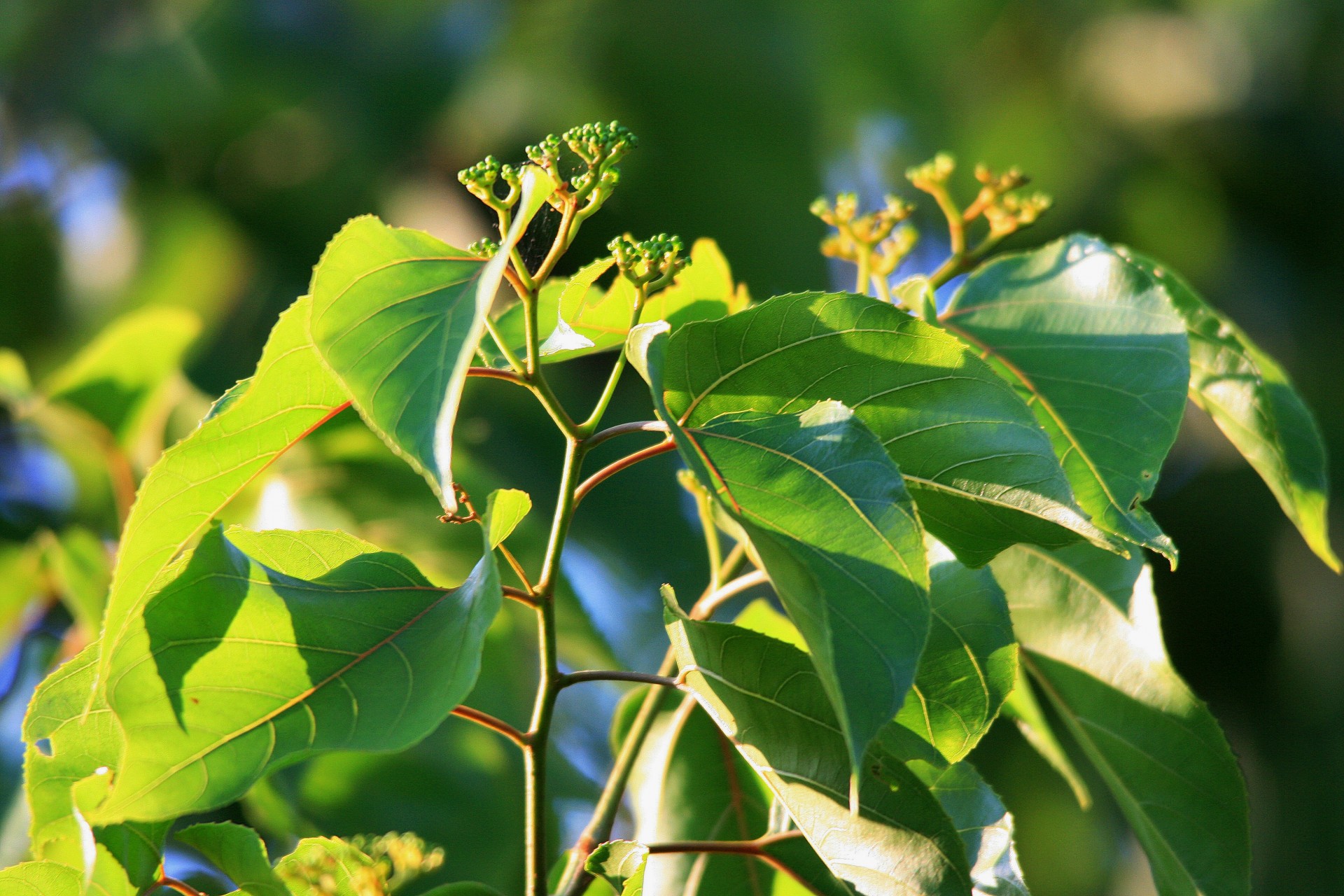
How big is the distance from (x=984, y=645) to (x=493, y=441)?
89.3 inches

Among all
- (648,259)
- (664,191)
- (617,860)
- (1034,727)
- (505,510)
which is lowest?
(664,191)

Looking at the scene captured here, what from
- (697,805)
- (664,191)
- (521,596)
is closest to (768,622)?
(697,805)

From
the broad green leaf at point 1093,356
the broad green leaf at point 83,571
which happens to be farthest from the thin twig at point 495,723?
the broad green leaf at point 83,571

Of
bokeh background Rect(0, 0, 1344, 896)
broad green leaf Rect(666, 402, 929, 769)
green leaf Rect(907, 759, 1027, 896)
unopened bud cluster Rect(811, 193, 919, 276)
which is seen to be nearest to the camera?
broad green leaf Rect(666, 402, 929, 769)

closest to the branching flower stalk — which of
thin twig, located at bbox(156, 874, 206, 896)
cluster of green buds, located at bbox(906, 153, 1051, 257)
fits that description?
thin twig, located at bbox(156, 874, 206, 896)

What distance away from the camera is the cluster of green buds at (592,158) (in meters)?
0.60

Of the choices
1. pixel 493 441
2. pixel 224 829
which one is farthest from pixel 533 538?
pixel 493 441

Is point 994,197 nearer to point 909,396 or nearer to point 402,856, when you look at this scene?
point 909,396

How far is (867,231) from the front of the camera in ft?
3.17

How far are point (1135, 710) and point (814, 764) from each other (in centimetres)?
36

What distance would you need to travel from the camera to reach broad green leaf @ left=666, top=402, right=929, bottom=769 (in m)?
0.51

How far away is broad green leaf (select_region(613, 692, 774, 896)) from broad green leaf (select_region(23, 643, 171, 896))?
42cm

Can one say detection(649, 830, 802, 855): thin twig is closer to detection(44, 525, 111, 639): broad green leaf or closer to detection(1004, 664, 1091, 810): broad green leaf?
detection(1004, 664, 1091, 810): broad green leaf

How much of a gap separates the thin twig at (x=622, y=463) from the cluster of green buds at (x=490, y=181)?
0.16m
